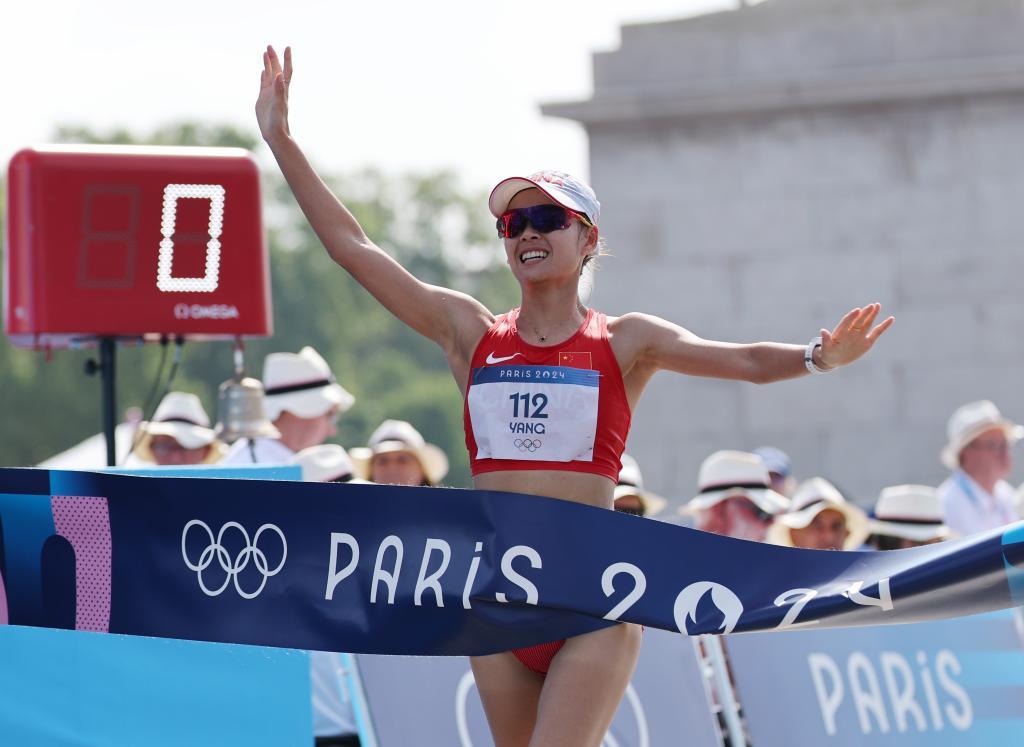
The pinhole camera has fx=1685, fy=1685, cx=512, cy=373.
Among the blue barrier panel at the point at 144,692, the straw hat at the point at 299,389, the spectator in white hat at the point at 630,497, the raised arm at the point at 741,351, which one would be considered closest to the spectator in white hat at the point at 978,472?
the spectator in white hat at the point at 630,497

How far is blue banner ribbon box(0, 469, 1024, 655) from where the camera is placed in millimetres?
4750

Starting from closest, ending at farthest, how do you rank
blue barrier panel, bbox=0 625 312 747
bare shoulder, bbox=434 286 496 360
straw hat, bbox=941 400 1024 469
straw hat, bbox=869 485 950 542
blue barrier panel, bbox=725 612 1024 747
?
1. bare shoulder, bbox=434 286 496 360
2. blue barrier panel, bbox=0 625 312 747
3. blue barrier panel, bbox=725 612 1024 747
4. straw hat, bbox=869 485 950 542
5. straw hat, bbox=941 400 1024 469

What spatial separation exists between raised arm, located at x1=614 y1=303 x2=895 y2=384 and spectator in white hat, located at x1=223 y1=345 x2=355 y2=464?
401 centimetres

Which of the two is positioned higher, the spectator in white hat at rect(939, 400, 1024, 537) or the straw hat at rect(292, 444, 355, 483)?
the straw hat at rect(292, 444, 355, 483)

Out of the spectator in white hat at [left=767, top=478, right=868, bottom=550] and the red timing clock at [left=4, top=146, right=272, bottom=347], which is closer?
the red timing clock at [left=4, top=146, right=272, bottom=347]

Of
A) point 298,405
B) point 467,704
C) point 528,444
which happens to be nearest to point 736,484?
point 298,405

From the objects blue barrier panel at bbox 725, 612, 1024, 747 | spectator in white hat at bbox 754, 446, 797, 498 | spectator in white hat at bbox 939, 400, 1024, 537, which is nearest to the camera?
Answer: blue barrier panel at bbox 725, 612, 1024, 747

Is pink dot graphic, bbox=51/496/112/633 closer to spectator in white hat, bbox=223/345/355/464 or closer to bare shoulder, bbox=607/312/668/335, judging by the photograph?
bare shoulder, bbox=607/312/668/335

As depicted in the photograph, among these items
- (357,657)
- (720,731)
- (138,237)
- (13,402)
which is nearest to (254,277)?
(138,237)

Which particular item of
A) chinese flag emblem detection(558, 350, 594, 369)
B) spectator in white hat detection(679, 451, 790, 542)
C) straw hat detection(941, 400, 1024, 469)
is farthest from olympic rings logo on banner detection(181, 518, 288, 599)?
straw hat detection(941, 400, 1024, 469)

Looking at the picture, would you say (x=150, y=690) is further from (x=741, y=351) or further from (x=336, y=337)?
(x=336, y=337)

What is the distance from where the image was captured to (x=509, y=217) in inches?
187

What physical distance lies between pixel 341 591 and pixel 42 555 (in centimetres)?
105

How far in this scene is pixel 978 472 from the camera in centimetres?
1028
